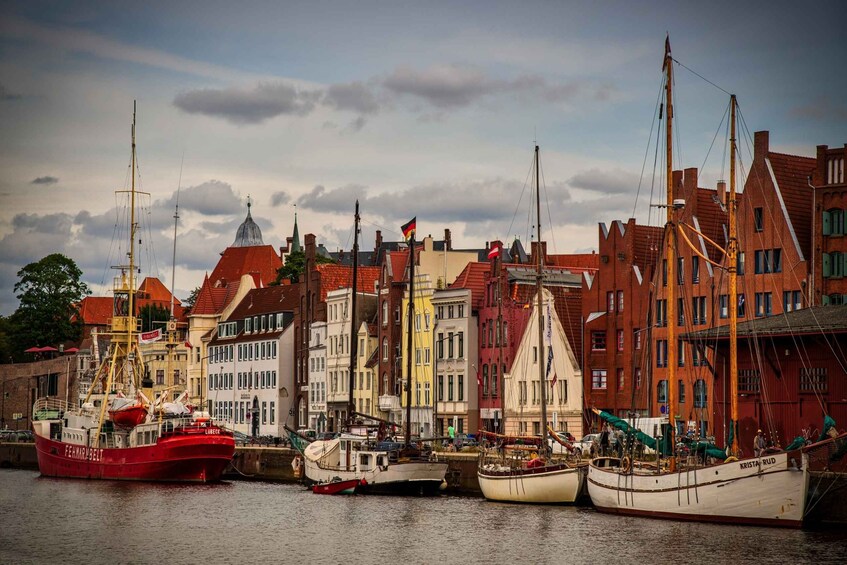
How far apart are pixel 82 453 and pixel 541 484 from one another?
46.7 metres

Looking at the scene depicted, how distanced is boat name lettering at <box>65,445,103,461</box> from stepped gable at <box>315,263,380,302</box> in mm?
37820

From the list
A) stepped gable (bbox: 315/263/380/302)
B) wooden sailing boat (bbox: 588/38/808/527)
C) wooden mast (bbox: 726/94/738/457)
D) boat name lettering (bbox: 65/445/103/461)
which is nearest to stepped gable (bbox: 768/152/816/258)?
wooden sailing boat (bbox: 588/38/808/527)

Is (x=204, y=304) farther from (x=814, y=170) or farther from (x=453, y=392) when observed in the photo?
(x=814, y=170)

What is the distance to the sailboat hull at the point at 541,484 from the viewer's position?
73562mm

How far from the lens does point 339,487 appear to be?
87.6 meters

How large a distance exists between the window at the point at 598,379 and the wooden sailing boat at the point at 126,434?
89.3 ft

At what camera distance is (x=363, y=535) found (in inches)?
2569

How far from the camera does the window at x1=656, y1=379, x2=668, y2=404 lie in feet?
325

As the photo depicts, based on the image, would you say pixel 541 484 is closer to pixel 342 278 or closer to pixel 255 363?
pixel 342 278

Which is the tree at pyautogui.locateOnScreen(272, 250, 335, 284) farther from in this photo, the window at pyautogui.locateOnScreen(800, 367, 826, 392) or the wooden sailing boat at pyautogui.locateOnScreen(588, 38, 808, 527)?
the window at pyautogui.locateOnScreen(800, 367, 826, 392)

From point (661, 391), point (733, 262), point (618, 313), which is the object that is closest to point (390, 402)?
point (618, 313)

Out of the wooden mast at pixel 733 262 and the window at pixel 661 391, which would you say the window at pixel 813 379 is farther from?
the window at pixel 661 391

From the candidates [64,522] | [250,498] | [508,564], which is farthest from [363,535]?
[250,498]

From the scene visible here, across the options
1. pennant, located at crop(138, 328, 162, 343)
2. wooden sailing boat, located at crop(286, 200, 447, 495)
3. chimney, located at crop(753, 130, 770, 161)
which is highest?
chimney, located at crop(753, 130, 770, 161)
